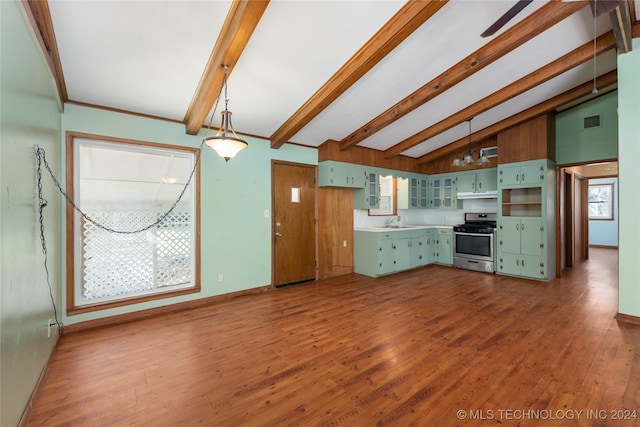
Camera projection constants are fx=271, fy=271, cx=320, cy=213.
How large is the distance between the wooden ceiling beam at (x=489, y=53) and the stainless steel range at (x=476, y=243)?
10.0ft

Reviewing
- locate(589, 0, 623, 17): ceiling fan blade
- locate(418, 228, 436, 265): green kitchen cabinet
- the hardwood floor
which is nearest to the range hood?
locate(418, 228, 436, 265): green kitchen cabinet

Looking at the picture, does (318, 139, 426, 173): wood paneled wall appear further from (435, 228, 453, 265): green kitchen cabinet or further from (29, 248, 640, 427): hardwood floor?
(29, 248, 640, 427): hardwood floor

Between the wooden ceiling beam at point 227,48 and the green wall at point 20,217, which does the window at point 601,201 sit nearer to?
the wooden ceiling beam at point 227,48

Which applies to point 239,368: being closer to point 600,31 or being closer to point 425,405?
point 425,405

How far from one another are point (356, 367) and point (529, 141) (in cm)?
500

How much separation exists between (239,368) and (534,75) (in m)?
4.87

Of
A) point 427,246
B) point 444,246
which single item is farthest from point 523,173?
point 427,246

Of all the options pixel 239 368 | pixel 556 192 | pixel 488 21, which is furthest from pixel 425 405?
pixel 556 192

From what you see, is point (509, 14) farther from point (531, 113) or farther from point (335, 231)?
A: point (335, 231)

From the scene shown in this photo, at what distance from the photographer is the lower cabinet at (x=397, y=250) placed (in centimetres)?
511

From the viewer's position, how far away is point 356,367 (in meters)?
2.20

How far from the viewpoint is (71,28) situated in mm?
2090

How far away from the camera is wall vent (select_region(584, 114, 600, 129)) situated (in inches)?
178

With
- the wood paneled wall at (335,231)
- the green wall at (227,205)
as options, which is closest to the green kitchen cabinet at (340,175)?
the wood paneled wall at (335,231)
